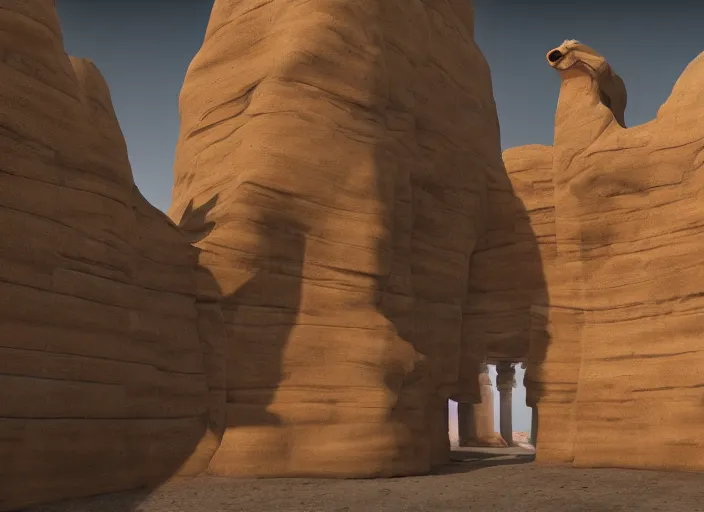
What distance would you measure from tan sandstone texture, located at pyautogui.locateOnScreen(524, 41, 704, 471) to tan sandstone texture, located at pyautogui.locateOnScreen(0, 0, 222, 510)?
6.85 m

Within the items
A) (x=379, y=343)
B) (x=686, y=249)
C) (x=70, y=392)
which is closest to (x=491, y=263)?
(x=686, y=249)

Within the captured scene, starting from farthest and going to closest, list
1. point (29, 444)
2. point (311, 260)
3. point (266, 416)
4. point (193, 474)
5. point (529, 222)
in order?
point (529, 222) → point (311, 260) → point (266, 416) → point (193, 474) → point (29, 444)

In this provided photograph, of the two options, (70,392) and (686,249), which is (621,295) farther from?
(70,392)

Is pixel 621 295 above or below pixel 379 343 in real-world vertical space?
above

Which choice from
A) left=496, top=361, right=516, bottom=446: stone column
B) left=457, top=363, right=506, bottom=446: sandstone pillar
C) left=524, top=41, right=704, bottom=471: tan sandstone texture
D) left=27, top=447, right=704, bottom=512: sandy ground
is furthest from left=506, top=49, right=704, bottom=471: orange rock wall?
left=496, top=361, right=516, bottom=446: stone column

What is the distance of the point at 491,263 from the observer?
16.2m

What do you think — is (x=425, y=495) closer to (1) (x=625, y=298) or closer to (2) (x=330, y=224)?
(2) (x=330, y=224)

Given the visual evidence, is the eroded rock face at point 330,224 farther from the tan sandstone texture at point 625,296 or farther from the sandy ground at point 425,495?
the tan sandstone texture at point 625,296

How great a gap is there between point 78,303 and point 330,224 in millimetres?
4267

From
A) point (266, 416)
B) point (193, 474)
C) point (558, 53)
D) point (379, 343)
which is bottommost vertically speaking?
point (193, 474)

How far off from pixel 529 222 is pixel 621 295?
119 inches

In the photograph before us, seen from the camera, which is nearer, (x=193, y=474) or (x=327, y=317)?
A: (x=193, y=474)

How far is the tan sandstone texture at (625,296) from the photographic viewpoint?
40.4 ft

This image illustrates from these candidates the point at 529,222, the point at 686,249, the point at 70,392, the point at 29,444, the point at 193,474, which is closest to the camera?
the point at 29,444
